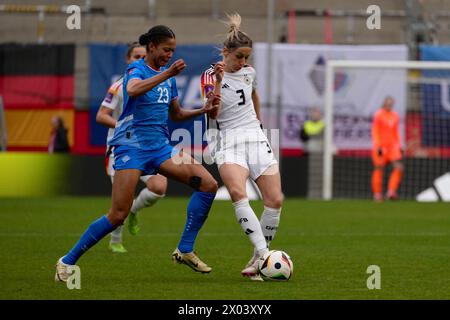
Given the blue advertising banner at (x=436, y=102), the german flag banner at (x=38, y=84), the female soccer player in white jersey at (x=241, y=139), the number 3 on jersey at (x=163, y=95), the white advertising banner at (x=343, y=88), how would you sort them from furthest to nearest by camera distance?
the white advertising banner at (x=343, y=88) < the german flag banner at (x=38, y=84) < the blue advertising banner at (x=436, y=102) < the female soccer player in white jersey at (x=241, y=139) < the number 3 on jersey at (x=163, y=95)

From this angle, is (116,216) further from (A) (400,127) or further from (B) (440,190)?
(A) (400,127)

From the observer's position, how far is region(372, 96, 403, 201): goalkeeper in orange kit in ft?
69.2

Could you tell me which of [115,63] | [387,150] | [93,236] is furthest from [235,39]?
[115,63]

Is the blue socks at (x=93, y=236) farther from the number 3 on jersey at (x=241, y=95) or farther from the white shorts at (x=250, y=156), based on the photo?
the number 3 on jersey at (x=241, y=95)

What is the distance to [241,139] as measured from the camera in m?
9.21

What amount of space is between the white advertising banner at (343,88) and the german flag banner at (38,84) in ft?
15.6

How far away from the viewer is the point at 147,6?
25047 millimetres

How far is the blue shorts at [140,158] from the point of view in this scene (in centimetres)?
869

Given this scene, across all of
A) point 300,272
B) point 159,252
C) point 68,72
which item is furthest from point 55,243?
point 68,72

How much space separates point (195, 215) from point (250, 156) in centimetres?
73

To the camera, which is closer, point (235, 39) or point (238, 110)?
point (235, 39)

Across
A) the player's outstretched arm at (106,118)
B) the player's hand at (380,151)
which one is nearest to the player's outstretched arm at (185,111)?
the player's outstretched arm at (106,118)

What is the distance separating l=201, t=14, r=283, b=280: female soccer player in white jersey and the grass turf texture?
0.69 meters

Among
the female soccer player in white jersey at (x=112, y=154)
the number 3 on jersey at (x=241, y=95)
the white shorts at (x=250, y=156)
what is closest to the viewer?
the white shorts at (x=250, y=156)
